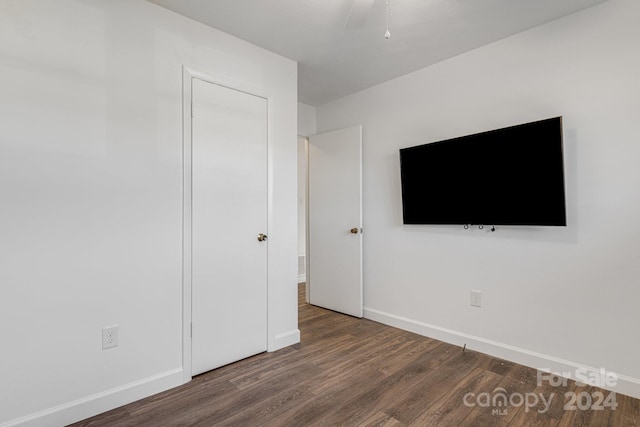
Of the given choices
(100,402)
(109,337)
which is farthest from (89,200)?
(100,402)

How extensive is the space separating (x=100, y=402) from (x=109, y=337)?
1.20 ft

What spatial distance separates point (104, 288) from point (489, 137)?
2.88 meters

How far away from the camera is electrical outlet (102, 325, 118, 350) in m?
1.92

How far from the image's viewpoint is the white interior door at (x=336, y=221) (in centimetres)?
360

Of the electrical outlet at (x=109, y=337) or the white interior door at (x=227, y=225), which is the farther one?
the white interior door at (x=227, y=225)

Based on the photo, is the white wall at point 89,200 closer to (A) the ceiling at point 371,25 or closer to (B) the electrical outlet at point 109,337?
(B) the electrical outlet at point 109,337

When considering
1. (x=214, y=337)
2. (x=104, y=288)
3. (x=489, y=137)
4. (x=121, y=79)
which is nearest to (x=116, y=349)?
(x=104, y=288)

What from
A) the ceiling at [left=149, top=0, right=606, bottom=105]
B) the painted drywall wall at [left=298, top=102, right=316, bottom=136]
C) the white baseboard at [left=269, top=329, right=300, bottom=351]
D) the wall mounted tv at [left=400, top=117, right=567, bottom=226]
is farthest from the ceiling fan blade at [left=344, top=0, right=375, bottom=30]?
the white baseboard at [left=269, top=329, right=300, bottom=351]

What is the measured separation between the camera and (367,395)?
2.06 metres

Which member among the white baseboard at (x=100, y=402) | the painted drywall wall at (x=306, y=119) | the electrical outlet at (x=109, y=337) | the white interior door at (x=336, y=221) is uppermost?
the painted drywall wall at (x=306, y=119)

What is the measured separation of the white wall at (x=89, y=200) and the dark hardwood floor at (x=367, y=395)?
1.05 ft

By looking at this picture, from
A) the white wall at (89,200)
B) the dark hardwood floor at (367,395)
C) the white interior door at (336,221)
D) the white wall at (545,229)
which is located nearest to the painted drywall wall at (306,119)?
the white interior door at (336,221)

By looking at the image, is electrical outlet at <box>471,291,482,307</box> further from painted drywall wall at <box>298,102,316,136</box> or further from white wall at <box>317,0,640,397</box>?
painted drywall wall at <box>298,102,316,136</box>

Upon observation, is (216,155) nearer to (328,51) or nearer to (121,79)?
(121,79)
